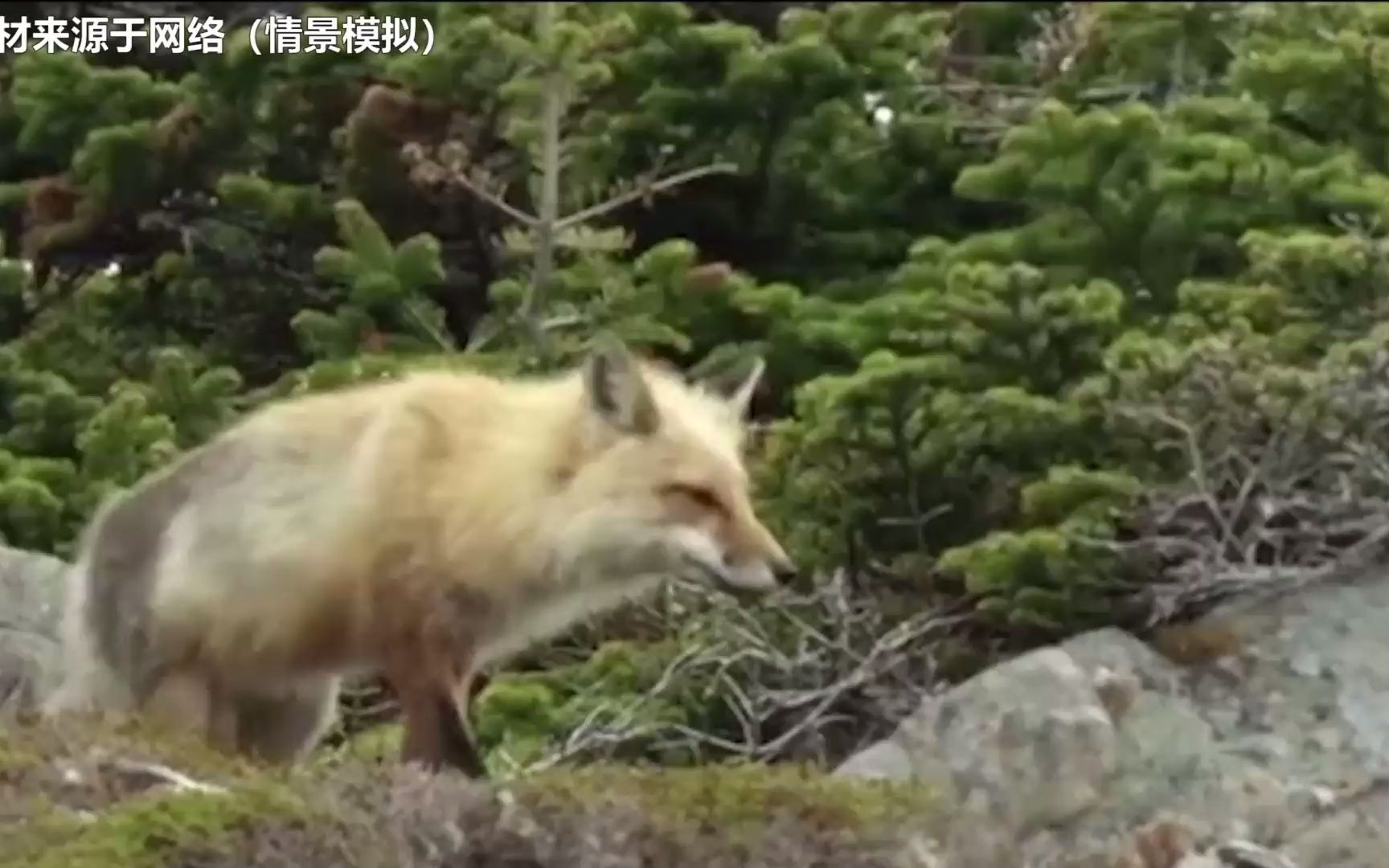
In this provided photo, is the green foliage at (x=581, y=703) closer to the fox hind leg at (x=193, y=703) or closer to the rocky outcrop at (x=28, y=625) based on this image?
the fox hind leg at (x=193, y=703)

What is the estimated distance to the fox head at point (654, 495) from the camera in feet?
16.1

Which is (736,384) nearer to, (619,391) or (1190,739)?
(619,391)

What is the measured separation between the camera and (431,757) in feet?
16.3

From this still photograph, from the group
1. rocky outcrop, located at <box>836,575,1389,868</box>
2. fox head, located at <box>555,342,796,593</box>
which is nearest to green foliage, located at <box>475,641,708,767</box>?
rocky outcrop, located at <box>836,575,1389,868</box>

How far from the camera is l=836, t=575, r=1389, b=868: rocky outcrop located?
5.07 m

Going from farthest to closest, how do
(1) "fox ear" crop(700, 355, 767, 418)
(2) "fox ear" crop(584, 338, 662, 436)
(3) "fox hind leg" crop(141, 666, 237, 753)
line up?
(1) "fox ear" crop(700, 355, 767, 418) → (3) "fox hind leg" crop(141, 666, 237, 753) → (2) "fox ear" crop(584, 338, 662, 436)

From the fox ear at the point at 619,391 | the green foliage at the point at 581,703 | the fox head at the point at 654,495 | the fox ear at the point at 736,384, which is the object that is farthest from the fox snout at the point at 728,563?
the green foliage at the point at 581,703

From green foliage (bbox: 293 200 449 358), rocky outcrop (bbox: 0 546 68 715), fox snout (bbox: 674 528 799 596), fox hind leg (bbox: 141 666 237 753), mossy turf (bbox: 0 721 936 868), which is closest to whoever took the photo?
mossy turf (bbox: 0 721 936 868)

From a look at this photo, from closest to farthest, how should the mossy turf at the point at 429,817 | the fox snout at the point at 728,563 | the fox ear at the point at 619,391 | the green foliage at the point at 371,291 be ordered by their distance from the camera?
the mossy turf at the point at 429,817 < the fox snout at the point at 728,563 < the fox ear at the point at 619,391 < the green foliage at the point at 371,291

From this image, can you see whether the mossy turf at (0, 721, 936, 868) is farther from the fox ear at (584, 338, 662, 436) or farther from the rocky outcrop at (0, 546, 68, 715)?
the rocky outcrop at (0, 546, 68, 715)

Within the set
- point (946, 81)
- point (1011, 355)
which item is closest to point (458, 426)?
point (1011, 355)

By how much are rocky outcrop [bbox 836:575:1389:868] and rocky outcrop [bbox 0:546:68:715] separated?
189 cm

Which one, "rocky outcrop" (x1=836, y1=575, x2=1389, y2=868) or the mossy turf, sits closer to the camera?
the mossy turf

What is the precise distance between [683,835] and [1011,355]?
249cm
